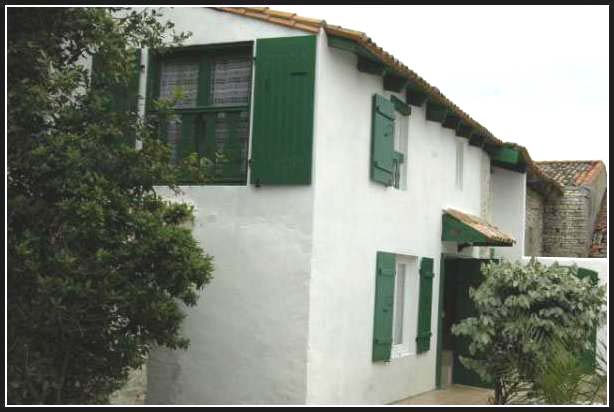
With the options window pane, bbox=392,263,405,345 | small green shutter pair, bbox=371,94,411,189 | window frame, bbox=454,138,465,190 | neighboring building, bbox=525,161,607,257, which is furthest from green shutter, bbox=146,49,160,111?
neighboring building, bbox=525,161,607,257

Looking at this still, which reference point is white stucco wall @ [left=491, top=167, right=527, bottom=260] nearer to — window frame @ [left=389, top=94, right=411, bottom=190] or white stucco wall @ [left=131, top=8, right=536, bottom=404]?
window frame @ [left=389, top=94, right=411, bottom=190]

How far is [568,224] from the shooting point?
2052 cm

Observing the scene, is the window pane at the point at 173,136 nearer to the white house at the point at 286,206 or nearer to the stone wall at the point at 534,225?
the white house at the point at 286,206

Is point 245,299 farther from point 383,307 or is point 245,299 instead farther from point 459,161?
point 459,161

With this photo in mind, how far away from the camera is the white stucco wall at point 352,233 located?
9266 millimetres

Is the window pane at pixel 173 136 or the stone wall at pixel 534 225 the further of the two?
the stone wall at pixel 534 225

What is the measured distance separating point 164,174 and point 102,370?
6.66 ft

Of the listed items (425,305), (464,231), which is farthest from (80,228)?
(464,231)

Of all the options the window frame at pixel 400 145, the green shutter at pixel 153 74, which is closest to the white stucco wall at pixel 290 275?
the green shutter at pixel 153 74

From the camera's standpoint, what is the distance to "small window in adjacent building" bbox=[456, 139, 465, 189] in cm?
1425

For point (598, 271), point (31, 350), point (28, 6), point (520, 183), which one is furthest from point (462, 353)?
point (28, 6)

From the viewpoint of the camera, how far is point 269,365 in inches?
360

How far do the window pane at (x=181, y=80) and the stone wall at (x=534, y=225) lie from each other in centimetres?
1109

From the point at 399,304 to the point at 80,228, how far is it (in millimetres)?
5970
